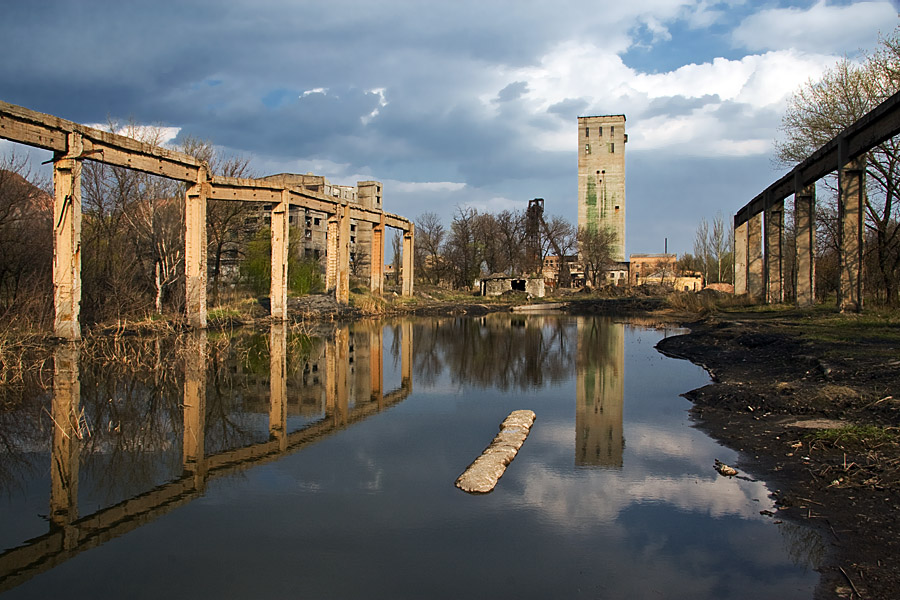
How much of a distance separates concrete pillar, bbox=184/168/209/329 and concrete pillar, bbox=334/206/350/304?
10521 millimetres

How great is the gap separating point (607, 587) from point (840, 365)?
27.7ft

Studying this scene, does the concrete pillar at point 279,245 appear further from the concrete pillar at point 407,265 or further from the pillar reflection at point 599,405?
the concrete pillar at point 407,265

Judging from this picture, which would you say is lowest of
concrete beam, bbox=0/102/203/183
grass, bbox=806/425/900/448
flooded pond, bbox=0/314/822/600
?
flooded pond, bbox=0/314/822/600

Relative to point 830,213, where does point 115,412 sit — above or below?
below

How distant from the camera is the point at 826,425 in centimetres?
696

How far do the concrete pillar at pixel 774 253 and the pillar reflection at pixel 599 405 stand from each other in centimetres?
1564

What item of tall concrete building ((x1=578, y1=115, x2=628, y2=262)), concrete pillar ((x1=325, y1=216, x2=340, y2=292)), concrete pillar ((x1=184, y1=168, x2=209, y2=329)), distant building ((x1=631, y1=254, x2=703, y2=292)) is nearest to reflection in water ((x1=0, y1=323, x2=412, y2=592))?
concrete pillar ((x1=184, y1=168, x2=209, y2=329))

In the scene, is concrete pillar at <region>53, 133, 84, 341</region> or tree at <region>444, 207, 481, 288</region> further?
tree at <region>444, 207, 481, 288</region>

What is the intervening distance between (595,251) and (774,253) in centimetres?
3687

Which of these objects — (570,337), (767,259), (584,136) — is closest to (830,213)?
(767,259)

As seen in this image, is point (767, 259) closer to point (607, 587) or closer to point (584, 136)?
point (607, 587)

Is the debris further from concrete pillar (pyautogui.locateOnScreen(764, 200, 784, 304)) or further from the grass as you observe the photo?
Answer: concrete pillar (pyautogui.locateOnScreen(764, 200, 784, 304))

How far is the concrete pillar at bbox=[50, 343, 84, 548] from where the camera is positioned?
4.62 metres

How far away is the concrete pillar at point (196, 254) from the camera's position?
2075 cm
